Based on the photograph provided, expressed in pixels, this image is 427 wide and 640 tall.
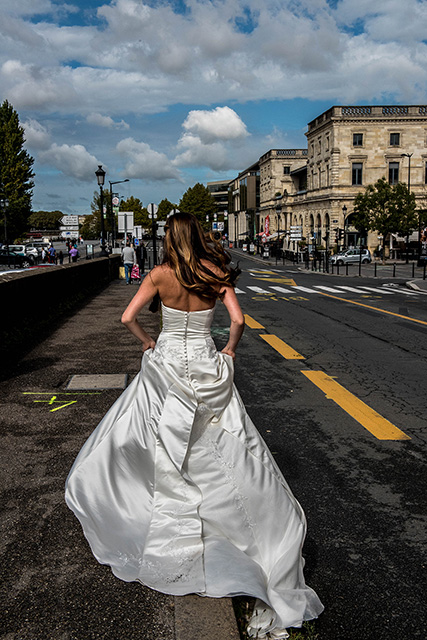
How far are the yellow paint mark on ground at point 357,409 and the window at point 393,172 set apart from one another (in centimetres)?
6667

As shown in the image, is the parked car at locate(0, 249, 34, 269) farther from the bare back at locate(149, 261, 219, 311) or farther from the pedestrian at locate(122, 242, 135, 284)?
the bare back at locate(149, 261, 219, 311)

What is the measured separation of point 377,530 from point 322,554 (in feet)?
1.70

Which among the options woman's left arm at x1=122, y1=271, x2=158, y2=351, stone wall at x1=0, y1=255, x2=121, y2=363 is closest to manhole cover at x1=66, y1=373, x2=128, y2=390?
stone wall at x1=0, y1=255, x2=121, y2=363

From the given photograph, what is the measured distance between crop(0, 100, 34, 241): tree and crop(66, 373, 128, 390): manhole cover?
221 feet

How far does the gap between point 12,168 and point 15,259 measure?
1178 inches

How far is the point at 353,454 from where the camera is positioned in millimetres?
5301

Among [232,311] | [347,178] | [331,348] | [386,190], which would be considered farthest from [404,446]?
[347,178]

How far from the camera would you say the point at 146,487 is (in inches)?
129

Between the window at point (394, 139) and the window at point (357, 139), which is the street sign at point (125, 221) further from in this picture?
the window at point (394, 139)

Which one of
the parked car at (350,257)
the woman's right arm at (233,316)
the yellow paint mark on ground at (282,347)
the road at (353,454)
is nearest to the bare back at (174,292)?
the woman's right arm at (233,316)

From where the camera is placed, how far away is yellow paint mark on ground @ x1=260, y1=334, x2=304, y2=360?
10039mm

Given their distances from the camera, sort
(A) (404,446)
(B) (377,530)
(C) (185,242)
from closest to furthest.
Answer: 1. (C) (185,242)
2. (B) (377,530)
3. (A) (404,446)

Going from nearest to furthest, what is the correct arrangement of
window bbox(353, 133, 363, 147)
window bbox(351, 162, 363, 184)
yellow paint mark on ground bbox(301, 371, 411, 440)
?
yellow paint mark on ground bbox(301, 371, 411, 440), window bbox(353, 133, 363, 147), window bbox(351, 162, 363, 184)

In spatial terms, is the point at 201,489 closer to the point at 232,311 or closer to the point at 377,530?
the point at 232,311
